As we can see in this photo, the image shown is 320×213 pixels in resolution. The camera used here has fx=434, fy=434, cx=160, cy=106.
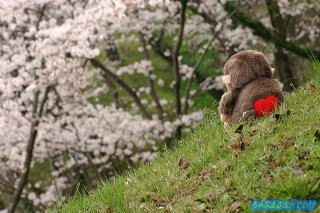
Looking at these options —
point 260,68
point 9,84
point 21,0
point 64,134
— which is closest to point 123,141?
point 64,134

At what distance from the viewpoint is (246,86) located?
4832 mm

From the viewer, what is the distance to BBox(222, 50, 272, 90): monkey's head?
15.9 feet

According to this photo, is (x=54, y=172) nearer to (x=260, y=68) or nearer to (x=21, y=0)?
(x=21, y=0)

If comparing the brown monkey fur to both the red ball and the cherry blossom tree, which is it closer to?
the red ball

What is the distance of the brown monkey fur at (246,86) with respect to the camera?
15.5 ft

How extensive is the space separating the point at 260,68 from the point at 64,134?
9.63m

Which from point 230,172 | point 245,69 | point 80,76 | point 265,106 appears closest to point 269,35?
point 80,76

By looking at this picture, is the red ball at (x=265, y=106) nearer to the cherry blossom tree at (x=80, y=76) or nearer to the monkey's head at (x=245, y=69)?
the monkey's head at (x=245, y=69)

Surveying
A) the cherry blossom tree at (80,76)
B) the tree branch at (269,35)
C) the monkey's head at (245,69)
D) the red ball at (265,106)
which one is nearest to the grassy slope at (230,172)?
the red ball at (265,106)

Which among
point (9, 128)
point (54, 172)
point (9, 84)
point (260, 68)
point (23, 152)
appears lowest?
point (54, 172)

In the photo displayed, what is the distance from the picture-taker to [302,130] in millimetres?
3957

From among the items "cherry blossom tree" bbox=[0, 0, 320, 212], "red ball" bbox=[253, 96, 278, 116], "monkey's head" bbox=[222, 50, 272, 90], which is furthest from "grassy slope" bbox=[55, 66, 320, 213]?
"cherry blossom tree" bbox=[0, 0, 320, 212]

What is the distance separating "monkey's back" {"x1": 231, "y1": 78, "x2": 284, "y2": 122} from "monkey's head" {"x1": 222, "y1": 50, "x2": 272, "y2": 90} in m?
0.08

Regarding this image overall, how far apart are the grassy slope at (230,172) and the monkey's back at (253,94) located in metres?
0.18
